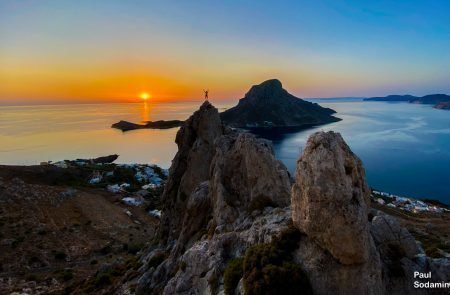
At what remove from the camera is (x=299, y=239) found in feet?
54.0

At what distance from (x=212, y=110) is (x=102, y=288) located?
821 inches

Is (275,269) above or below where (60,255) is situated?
above

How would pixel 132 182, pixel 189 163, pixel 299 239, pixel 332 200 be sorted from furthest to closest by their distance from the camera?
1. pixel 132 182
2. pixel 189 163
3. pixel 299 239
4. pixel 332 200

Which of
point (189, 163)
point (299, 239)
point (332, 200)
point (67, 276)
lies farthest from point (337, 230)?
point (67, 276)

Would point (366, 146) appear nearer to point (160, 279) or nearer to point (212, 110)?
point (212, 110)

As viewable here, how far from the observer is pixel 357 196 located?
1555cm

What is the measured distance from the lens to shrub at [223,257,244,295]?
17.2 meters

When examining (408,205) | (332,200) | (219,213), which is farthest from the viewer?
(408,205)

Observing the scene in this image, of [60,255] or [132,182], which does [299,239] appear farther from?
[132,182]

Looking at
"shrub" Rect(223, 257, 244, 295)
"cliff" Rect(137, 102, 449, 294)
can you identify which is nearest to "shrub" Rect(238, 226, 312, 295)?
"cliff" Rect(137, 102, 449, 294)

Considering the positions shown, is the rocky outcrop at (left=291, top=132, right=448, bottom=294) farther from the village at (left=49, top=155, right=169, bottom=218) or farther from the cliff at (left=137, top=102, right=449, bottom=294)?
the village at (left=49, top=155, right=169, bottom=218)

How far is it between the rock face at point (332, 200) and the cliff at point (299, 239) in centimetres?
4

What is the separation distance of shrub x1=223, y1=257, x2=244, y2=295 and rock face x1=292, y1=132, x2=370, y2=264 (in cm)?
381

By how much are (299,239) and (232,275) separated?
3872 mm
